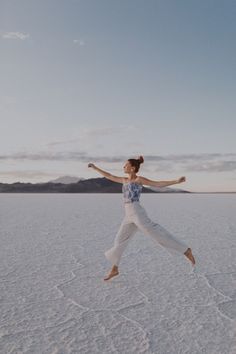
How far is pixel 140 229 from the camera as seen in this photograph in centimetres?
396

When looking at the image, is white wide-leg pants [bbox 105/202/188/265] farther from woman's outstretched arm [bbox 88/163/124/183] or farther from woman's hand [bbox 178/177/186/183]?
woman's hand [bbox 178/177/186/183]

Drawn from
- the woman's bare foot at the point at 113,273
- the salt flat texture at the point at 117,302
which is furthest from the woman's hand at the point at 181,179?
the woman's bare foot at the point at 113,273

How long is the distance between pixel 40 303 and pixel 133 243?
3.23 metres

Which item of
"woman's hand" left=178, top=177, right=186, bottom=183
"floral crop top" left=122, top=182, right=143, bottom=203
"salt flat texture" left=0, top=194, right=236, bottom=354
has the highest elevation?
"woman's hand" left=178, top=177, right=186, bottom=183

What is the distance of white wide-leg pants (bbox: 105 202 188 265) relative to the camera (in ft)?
12.8

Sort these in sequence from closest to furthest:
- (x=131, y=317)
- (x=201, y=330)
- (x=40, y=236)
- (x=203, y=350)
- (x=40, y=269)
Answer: (x=203, y=350) → (x=201, y=330) → (x=131, y=317) → (x=40, y=269) → (x=40, y=236)

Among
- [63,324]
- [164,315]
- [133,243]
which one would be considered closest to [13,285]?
[63,324]

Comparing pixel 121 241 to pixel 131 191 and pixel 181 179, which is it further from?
pixel 181 179

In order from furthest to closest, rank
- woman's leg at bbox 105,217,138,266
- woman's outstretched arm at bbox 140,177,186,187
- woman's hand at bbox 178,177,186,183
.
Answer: woman's leg at bbox 105,217,138,266, woman's outstretched arm at bbox 140,177,186,187, woman's hand at bbox 178,177,186,183

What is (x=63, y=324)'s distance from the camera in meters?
2.86

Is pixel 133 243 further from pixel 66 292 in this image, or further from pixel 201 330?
pixel 201 330

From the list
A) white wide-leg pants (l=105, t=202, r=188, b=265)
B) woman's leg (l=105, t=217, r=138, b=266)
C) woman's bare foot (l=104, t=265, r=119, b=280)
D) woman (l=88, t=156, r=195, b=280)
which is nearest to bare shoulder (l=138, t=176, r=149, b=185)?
woman (l=88, t=156, r=195, b=280)

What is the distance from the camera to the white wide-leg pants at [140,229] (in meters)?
3.89

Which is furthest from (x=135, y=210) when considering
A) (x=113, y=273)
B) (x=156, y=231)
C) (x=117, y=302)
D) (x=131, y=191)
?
(x=117, y=302)
